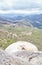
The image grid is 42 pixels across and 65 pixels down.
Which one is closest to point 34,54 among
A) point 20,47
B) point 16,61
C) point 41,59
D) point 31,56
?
point 31,56

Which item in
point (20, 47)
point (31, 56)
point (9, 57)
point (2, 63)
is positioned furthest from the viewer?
point (20, 47)

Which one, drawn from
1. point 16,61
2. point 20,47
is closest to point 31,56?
point 16,61

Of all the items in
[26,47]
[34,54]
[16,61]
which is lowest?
[26,47]

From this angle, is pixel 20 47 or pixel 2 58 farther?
pixel 20 47

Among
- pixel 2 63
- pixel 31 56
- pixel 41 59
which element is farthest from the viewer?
pixel 31 56

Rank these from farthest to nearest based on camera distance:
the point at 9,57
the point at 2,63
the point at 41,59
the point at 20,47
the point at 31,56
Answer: the point at 20,47 < the point at 31,56 < the point at 41,59 < the point at 9,57 < the point at 2,63

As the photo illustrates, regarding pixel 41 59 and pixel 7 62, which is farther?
pixel 41 59

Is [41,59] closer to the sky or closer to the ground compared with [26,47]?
closer to the sky

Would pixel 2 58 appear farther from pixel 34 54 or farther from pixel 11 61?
pixel 34 54

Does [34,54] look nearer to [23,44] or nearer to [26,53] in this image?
[26,53]
